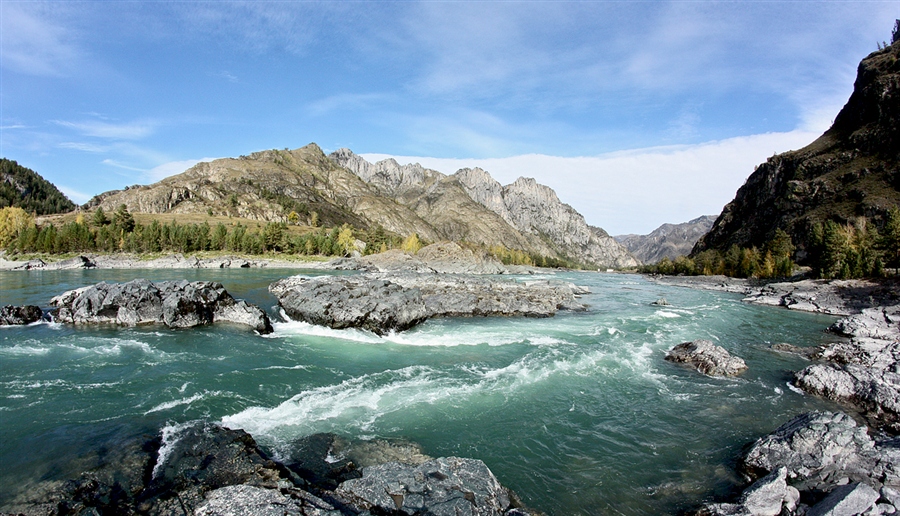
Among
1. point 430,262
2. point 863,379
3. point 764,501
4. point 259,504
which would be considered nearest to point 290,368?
point 259,504

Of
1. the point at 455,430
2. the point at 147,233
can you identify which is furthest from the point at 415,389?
the point at 147,233

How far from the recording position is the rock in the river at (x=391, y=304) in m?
31.1

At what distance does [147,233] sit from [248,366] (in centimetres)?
12758

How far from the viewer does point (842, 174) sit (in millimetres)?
128375

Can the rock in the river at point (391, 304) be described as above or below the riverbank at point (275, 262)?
below

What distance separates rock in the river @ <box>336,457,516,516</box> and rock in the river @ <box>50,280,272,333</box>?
2235cm

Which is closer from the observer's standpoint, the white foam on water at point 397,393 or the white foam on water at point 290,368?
the white foam on water at point 397,393

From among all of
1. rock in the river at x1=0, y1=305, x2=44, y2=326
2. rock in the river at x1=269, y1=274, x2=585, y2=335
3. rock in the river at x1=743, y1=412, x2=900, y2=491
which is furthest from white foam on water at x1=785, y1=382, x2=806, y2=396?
rock in the river at x1=0, y1=305, x2=44, y2=326

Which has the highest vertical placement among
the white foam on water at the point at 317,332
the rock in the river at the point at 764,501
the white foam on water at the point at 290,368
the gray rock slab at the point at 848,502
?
the gray rock slab at the point at 848,502

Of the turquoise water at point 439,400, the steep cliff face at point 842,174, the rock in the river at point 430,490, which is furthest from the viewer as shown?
the steep cliff face at point 842,174

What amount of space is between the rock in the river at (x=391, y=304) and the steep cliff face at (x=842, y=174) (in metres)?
114

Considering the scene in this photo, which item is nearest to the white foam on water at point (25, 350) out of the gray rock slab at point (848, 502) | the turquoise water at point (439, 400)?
the turquoise water at point (439, 400)

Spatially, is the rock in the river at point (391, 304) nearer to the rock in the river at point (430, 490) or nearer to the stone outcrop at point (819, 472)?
the rock in the river at point (430, 490)

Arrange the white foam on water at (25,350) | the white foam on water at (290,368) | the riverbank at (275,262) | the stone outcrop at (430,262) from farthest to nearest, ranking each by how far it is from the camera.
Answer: the stone outcrop at (430,262), the riverbank at (275,262), the white foam on water at (25,350), the white foam on water at (290,368)
